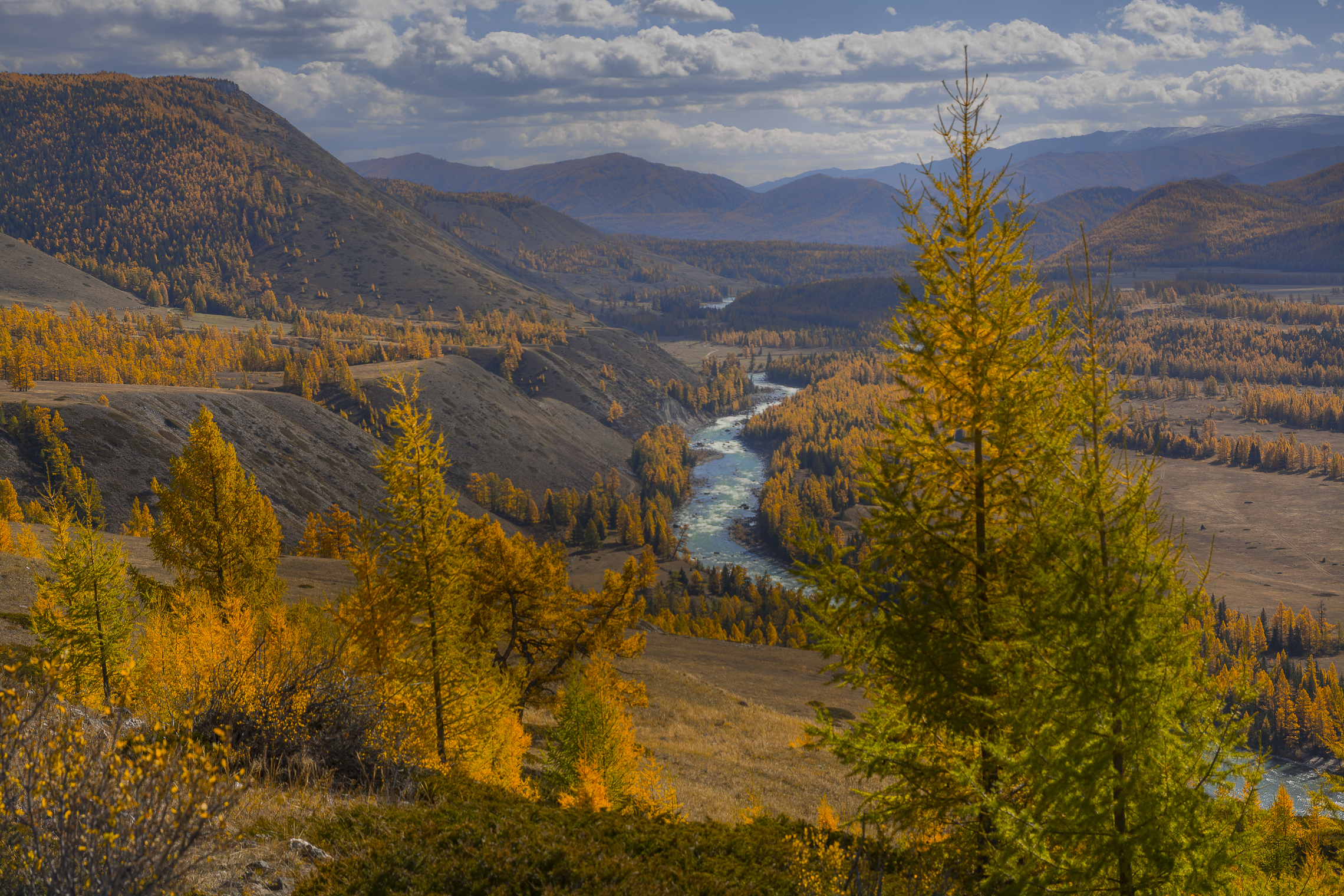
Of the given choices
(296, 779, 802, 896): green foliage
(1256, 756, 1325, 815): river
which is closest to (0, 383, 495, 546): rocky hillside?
(296, 779, 802, 896): green foliage

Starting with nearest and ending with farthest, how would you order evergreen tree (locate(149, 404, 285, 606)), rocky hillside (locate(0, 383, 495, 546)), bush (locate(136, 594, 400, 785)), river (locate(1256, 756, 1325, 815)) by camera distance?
bush (locate(136, 594, 400, 785)) < evergreen tree (locate(149, 404, 285, 606)) < river (locate(1256, 756, 1325, 815)) < rocky hillside (locate(0, 383, 495, 546))

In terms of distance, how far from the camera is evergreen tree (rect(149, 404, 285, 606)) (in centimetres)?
3681

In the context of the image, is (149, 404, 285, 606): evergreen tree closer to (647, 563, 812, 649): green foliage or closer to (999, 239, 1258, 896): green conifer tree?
(999, 239, 1258, 896): green conifer tree

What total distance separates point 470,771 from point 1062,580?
64.7 ft

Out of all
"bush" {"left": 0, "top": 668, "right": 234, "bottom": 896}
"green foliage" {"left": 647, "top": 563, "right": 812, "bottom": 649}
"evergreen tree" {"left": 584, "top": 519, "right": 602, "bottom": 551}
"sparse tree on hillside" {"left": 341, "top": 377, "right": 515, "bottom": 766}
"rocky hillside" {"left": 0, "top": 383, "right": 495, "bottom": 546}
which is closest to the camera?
"bush" {"left": 0, "top": 668, "right": 234, "bottom": 896}

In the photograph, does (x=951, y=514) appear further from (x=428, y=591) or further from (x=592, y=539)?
(x=592, y=539)

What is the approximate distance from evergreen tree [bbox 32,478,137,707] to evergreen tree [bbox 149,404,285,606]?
7487mm

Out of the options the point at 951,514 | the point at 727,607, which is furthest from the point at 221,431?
the point at 951,514

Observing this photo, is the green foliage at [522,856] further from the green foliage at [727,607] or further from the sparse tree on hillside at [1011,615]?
the green foliage at [727,607]

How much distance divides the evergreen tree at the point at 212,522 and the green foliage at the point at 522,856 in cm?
2753

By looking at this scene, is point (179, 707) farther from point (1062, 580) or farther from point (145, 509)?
point (145, 509)

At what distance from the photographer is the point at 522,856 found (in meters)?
13.1

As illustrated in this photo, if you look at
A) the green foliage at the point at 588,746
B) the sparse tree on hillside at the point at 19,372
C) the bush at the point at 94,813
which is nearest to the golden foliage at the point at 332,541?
the green foliage at the point at 588,746

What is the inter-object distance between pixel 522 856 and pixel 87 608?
79.8ft
